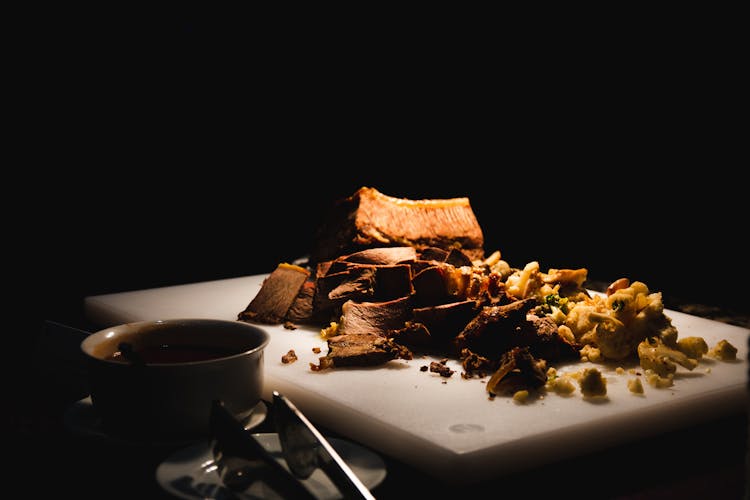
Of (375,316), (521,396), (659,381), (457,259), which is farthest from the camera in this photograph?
(457,259)

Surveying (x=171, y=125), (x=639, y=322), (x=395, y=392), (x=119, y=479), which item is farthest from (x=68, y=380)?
(x=171, y=125)

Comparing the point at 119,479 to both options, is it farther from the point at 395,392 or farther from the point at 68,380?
the point at 395,392

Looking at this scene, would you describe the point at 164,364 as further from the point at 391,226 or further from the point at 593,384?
the point at 391,226

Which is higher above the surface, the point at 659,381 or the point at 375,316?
the point at 375,316

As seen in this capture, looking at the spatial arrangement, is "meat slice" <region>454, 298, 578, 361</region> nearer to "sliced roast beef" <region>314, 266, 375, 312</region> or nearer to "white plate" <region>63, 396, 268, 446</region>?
"sliced roast beef" <region>314, 266, 375, 312</region>

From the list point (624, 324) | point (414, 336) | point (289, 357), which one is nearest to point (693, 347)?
point (624, 324)

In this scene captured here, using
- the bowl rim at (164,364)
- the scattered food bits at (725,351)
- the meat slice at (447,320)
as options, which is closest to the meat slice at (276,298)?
the meat slice at (447,320)
